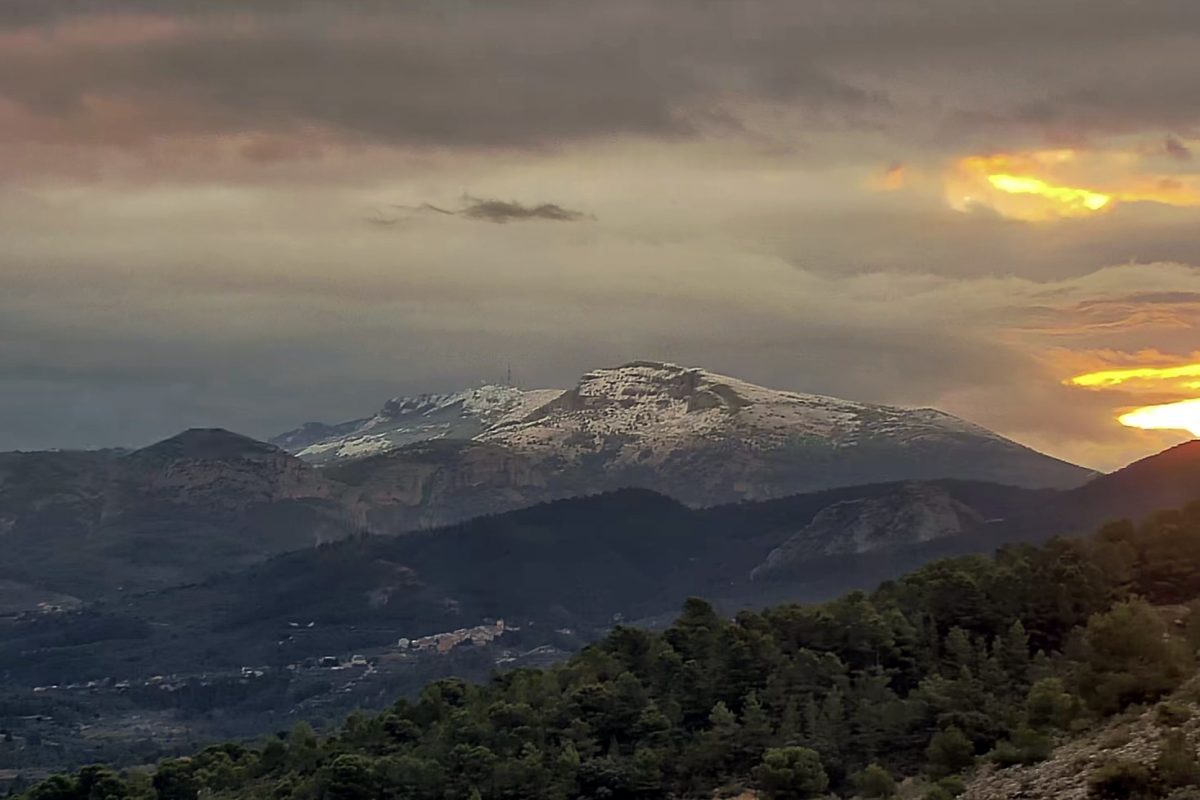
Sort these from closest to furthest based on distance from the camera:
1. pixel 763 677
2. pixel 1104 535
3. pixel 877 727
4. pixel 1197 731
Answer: pixel 1197 731 → pixel 877 727 → pixel 763 677 → pixel 1104 535

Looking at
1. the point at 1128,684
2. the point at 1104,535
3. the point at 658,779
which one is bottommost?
the point at 658,779

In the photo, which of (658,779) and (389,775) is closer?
(658,779)

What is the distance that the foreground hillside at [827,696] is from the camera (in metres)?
79.6

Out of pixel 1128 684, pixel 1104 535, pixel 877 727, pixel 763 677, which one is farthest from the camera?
pixel 1104 535

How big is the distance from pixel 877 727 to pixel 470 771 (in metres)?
27.0

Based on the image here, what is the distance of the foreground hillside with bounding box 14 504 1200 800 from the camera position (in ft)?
261

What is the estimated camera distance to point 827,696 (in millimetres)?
96000

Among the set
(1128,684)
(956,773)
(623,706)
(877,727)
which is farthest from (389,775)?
(1128,684)

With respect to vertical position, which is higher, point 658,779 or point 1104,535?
point 1104,535

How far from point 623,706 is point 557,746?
5.29m

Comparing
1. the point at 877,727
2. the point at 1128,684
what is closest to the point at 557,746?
the point at 877,727

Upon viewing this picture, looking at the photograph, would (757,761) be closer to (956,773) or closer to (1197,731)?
(956,773)

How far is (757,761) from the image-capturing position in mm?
93000

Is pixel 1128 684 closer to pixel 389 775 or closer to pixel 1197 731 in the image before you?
pixel 1197 731
